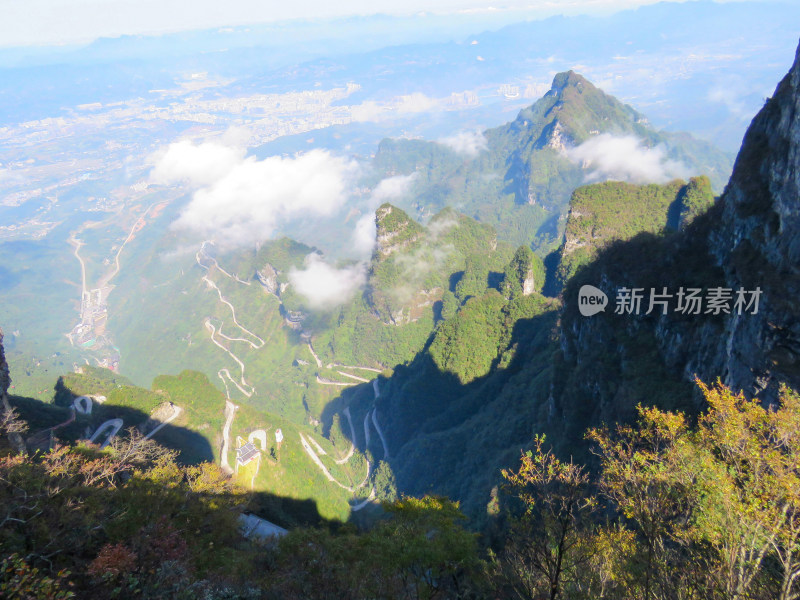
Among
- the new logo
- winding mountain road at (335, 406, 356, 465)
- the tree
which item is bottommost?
winding mountain road at (335, 406, 356, 465)

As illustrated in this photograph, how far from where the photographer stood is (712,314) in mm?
29656

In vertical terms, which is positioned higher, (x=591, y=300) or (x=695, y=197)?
(x=695, y=197)

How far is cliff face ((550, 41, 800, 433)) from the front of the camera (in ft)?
74.1

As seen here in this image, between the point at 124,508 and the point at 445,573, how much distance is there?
44.7 feet

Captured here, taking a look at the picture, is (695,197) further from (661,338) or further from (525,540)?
(525,540)

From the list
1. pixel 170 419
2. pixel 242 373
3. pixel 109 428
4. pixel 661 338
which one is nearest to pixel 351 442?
pixel 170 419

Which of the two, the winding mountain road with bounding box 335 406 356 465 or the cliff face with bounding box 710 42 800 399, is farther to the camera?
the winding mountain road with bounding box 335 406 356 465

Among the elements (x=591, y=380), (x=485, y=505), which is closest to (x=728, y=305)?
(x=591, y=380)

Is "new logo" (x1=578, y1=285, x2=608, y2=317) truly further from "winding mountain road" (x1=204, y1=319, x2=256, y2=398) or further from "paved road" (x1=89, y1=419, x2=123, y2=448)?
"winding mountain road" (x1=204, y1=319, x2=256, y2=398)

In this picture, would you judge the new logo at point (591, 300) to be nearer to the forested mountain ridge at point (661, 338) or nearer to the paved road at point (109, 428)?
the forested mountain ridge at point (661, 338)

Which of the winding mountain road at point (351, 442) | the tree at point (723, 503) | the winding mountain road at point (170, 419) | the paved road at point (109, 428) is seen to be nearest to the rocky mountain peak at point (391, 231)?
the winding mountain road at point (351, 442)

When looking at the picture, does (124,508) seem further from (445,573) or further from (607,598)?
(607,598)

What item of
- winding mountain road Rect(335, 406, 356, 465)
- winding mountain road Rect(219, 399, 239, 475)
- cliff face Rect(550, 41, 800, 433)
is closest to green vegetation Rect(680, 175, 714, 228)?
cliff face Rect(550, 41, 800, 433)

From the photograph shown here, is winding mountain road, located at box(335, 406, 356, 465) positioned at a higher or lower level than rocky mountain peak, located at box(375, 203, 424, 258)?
lower
